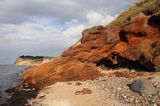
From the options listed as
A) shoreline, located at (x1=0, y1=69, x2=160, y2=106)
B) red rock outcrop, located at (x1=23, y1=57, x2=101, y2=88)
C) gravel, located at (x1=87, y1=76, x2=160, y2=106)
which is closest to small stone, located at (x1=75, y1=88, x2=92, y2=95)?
shoreline, located at (x1=0, y1=69, x2=160, y2=106)

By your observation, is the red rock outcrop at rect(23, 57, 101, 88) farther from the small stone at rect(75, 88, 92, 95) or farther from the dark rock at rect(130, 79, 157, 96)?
the dark rock at rect(130, 79, 157, 96)

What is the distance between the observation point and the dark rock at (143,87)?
105 feet

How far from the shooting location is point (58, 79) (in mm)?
41719

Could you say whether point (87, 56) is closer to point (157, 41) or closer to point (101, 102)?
point (157, 41)

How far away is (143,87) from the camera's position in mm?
32875

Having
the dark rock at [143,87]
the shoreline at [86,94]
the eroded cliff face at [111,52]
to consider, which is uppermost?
the eroded cliff face at [111,52]

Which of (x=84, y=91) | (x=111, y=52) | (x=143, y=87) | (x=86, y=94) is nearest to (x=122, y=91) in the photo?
(x=143, y=87)

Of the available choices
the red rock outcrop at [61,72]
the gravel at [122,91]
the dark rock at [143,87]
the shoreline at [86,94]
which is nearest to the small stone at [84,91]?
the shoreline at [86,94]

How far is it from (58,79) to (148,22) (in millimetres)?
13772

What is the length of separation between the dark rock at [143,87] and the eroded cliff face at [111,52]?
25.2ft

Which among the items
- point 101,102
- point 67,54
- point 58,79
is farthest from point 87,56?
point 101,102

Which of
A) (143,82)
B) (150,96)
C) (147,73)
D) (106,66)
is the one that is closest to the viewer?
(150,96)

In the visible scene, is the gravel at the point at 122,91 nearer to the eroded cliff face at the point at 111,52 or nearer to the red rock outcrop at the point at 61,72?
the red rock outcrop at the point at 61,72

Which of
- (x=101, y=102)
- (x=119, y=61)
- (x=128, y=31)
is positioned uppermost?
(x=128, y=31)
